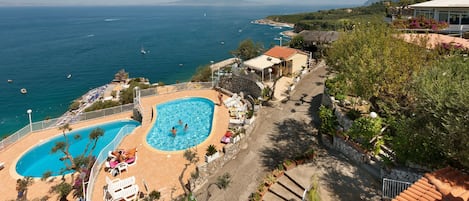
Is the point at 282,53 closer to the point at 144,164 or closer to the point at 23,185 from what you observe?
the point at 144,164

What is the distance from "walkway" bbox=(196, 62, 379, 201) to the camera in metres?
10.5

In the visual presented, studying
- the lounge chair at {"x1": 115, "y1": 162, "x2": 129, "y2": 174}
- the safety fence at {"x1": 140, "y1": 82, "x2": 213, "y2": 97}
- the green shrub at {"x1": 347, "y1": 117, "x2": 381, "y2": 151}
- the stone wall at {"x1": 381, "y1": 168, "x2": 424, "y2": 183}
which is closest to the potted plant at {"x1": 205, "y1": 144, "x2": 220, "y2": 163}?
the lounge chair at {"x1": 115, "y1": 162, "x2": 129, "y2": 174}

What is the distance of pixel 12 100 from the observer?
40.9 meters

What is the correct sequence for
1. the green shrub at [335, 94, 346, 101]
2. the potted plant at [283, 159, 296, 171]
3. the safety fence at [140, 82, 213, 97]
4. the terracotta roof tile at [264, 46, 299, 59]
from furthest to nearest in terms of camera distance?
the terracotta roof tile at [264, 46, 299, 59]
the safety fence at [140, 82, 213, 97]
the green shrub at [335, 94, 346, 101]
the potted plant at [283, 159, 296, 171]

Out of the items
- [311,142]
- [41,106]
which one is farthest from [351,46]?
[41,106]

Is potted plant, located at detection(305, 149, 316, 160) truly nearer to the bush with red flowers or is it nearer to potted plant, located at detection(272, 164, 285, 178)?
potted plant, located at detection(272, 164, 285, 178)

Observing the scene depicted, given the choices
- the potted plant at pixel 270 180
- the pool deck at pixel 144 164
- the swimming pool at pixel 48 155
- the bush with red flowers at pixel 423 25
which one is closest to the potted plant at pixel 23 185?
the pool deck at pixel 144 164

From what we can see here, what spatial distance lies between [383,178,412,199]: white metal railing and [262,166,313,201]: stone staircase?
2532 millimetres

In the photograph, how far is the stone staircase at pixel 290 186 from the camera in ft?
33.3

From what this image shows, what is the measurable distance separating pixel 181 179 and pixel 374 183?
8035mm

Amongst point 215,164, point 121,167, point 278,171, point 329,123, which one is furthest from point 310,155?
point 121,167

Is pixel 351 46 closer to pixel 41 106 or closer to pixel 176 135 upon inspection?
pixel 176 135

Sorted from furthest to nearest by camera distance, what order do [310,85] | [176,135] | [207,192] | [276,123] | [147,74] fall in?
[147,74]
[310,85]
[176,135]
[276,123]
[207,192]

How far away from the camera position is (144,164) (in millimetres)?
14516
